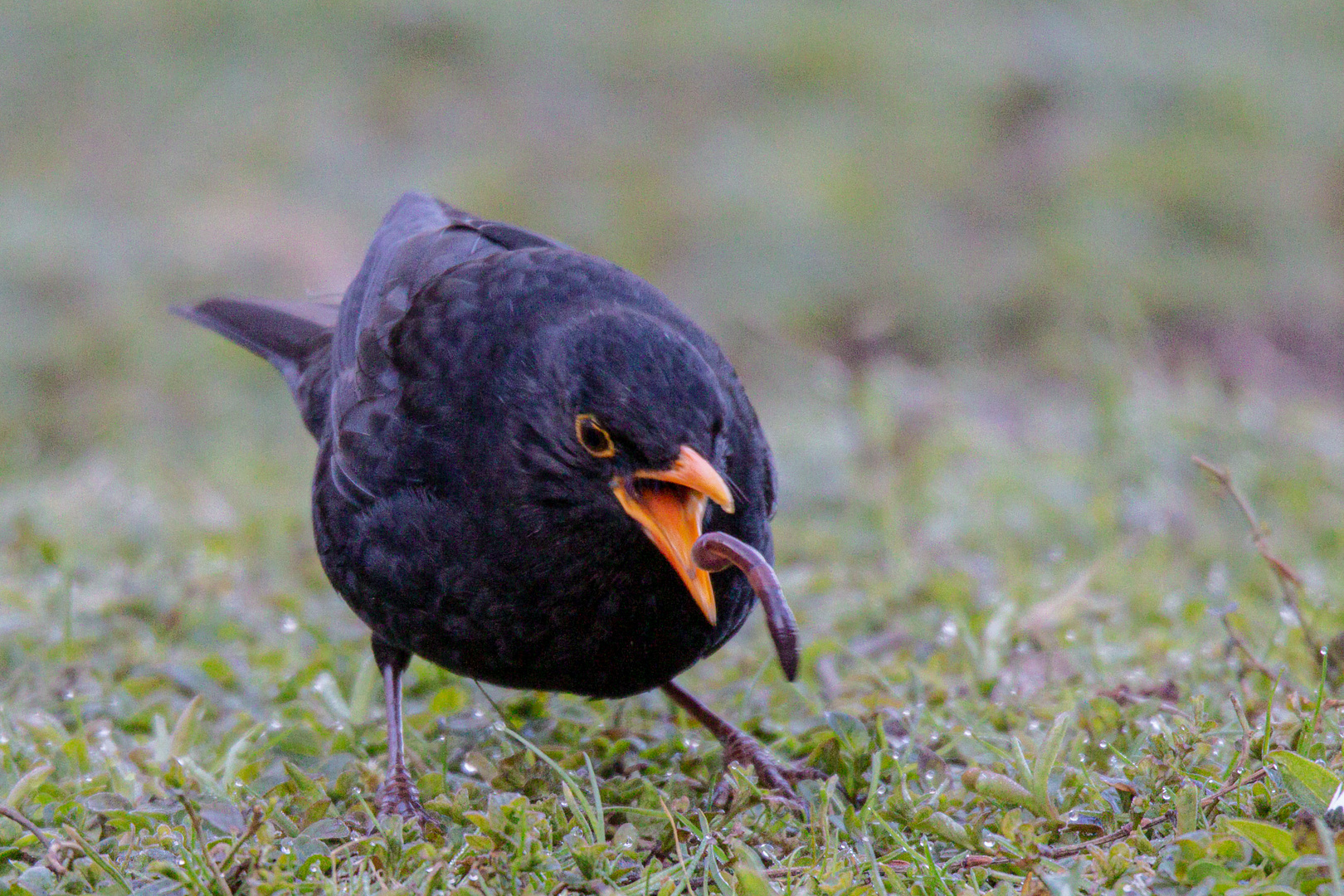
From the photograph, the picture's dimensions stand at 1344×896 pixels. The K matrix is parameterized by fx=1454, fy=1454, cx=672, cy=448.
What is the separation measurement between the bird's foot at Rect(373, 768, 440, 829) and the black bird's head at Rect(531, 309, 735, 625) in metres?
0.80

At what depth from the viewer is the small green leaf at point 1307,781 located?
2500 millimetres

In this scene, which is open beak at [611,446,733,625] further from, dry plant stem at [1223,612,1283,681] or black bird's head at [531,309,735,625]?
dry plant stem at [1223,612,1283,681]

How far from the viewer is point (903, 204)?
9.49 meters

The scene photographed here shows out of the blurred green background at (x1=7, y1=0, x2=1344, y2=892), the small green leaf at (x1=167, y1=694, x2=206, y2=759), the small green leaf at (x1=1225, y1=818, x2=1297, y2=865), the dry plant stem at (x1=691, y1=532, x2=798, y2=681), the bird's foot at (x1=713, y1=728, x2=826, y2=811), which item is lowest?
the blurred green background at (x1=7, y1=0, x2=1344, y2=892)

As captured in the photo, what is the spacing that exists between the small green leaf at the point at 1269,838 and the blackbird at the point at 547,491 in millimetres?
792

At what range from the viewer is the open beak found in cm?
273

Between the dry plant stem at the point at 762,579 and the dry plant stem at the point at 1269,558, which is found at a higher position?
the dry plant stem at the point at 762,579

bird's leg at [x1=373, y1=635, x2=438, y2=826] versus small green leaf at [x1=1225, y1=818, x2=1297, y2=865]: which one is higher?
small green leaf at [x1=1225, y1=818, x2=1297, y2=865]

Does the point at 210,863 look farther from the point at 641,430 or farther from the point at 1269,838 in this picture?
the point at 1269,838

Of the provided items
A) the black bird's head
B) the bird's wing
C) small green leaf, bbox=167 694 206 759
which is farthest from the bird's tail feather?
the black bird's head

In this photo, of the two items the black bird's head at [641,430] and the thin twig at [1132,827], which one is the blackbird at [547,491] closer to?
the black bird's head at [641,430]

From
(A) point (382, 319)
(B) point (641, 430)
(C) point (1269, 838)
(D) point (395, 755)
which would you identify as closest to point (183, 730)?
(D) point (395, 755)

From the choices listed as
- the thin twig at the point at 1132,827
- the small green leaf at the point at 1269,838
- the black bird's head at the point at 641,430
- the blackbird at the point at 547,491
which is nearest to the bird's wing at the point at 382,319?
the blackbird at the point at 547,491

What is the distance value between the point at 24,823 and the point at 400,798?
0.80m
